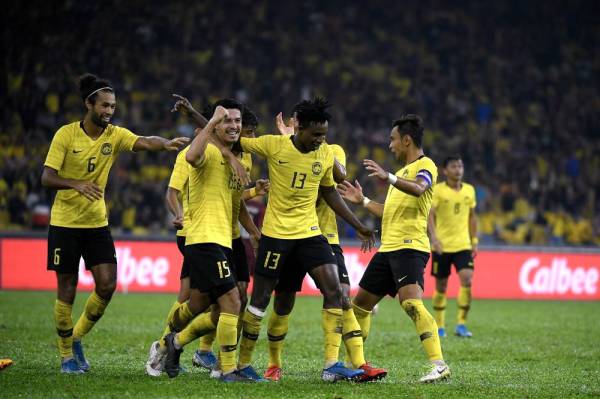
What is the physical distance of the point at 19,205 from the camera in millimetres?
21766

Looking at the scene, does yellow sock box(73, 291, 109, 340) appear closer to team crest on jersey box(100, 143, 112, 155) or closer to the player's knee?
the player's knee

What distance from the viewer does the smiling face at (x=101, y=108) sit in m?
9.64

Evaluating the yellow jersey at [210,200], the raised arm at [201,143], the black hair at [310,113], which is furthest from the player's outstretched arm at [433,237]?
the raised arm at [201,143]

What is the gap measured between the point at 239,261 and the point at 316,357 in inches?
96.4

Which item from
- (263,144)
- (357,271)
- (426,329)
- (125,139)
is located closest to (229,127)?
(263,144)

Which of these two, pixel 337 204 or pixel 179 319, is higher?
pixel 337 204

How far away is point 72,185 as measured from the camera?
9188 mm

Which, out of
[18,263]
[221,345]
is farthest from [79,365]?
[18,263]

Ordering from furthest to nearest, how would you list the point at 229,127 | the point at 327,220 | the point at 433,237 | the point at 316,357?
the point at 433,237 → the point at 316,357 → the point at 327,220 → the point at 229,127

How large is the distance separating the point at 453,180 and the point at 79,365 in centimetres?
799

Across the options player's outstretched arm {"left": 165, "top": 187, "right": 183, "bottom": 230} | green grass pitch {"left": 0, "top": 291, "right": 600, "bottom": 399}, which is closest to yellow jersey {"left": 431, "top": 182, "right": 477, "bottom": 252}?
green grass pitch {"left": 0, "top": 291, "right": 600, "bottom": 399}

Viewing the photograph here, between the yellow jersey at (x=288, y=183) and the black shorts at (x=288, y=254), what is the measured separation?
58 millimetres

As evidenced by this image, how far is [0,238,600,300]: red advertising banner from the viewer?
21.2 meters

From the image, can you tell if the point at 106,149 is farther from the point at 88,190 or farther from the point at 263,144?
the point at 263,144
